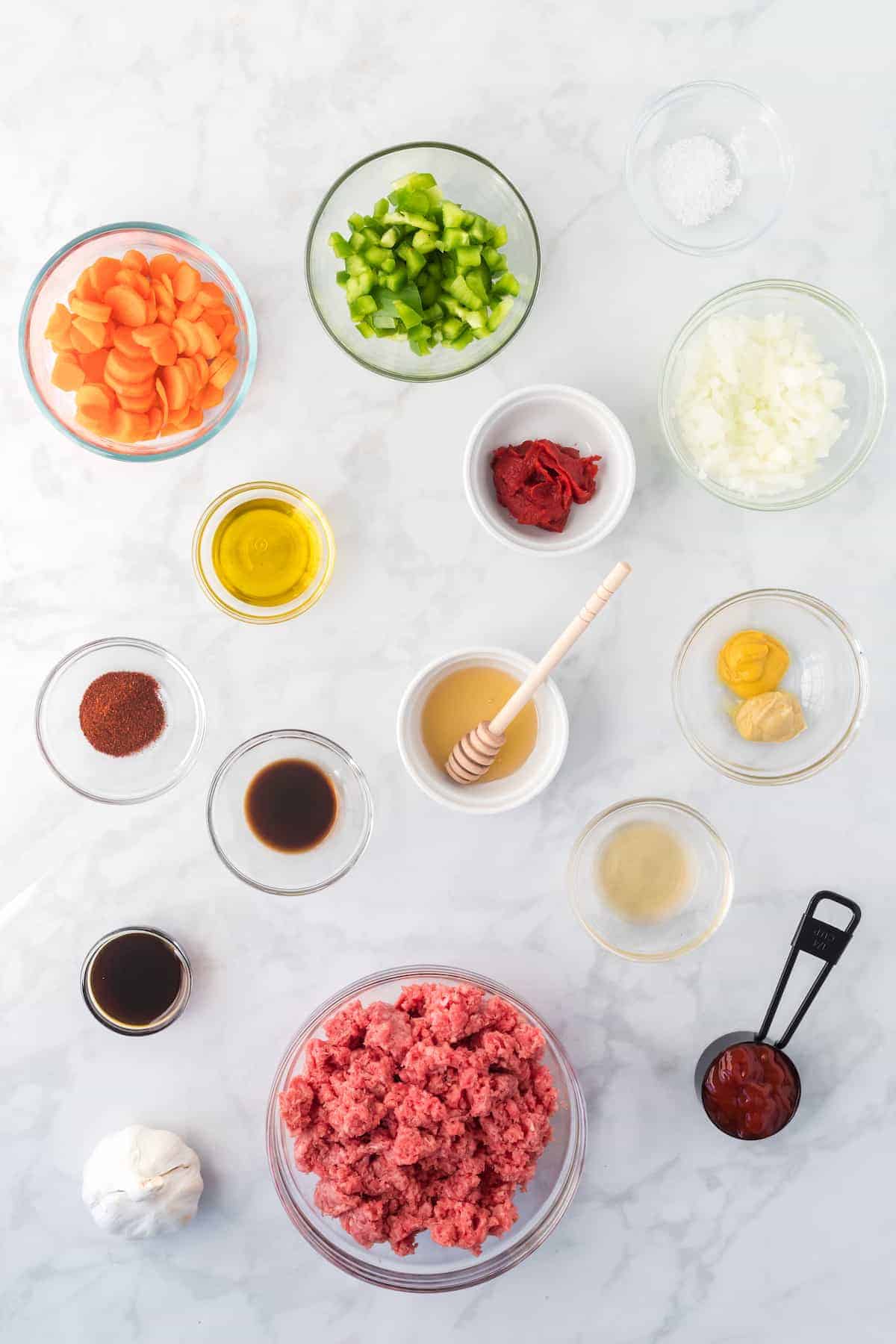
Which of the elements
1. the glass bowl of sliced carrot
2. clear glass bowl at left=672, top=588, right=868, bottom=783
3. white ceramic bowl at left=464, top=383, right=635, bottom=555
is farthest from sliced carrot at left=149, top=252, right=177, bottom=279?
clear glass bowl at left=672, top=588, right=868, bottom=783

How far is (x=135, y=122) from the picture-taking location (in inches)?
79.4

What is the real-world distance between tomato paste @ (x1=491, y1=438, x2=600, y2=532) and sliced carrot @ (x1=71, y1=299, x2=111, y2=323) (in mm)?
836

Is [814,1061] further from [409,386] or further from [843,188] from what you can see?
[843,188]

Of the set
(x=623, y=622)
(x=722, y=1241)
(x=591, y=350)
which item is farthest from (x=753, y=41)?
(x=722, y=1241)

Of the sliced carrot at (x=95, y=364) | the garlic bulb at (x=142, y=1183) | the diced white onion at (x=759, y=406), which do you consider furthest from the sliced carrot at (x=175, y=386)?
the garlic bulb at (x=142, y=1183)

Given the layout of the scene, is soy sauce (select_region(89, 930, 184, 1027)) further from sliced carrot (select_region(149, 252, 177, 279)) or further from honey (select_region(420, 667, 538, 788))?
sliced carrot (select_region(149, 252, 177, 279))

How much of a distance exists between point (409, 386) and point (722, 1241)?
2.04 meters

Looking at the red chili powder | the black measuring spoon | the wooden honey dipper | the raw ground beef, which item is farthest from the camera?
the red chili powder

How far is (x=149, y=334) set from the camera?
6.06 feet

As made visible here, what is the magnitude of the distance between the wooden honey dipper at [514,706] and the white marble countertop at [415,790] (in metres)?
0.15

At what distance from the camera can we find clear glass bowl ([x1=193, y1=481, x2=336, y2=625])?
1.97 metres

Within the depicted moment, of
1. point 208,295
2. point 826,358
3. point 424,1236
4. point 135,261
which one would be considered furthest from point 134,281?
point 424,1236

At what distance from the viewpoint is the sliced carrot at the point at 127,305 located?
184 cm

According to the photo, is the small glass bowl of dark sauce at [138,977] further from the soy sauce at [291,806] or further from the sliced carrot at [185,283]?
the sliced carrot at [185,283]
